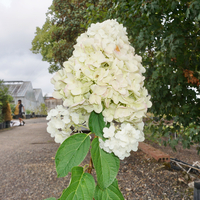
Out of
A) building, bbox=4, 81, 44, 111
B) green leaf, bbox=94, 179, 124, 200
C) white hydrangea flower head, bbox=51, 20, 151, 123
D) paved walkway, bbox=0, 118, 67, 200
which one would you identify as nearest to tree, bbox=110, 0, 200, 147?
white hydrangea flower head, bbox=51, 20, 151, 123

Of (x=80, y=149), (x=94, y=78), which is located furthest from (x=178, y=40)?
(x=80, y=149)

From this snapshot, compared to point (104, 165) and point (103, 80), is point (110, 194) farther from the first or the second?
point (103, 80)

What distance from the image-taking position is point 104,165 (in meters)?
0.77

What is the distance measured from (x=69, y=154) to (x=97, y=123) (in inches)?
6.8

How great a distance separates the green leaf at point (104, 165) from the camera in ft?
2.43

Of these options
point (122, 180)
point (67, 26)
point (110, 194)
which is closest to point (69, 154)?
point (110, 194)

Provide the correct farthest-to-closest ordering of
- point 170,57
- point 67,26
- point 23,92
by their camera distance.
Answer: point 23,92
point 67,26
point 170,57

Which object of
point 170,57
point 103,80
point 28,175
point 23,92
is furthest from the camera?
point 23,92

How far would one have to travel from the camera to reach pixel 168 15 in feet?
7.04

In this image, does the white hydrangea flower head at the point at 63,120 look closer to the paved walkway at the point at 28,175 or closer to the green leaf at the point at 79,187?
the green leaf at the point at 79,187

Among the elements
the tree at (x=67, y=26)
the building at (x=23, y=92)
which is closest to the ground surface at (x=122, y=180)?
the tree at (x=67, y=26)

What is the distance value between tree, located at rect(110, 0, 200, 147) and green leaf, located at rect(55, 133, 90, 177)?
157 centimetres

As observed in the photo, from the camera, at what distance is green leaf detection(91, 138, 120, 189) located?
0.74m

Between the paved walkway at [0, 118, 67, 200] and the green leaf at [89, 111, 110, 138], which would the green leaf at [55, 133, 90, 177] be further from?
the paved walkway at [0, 118, 67, 200]
